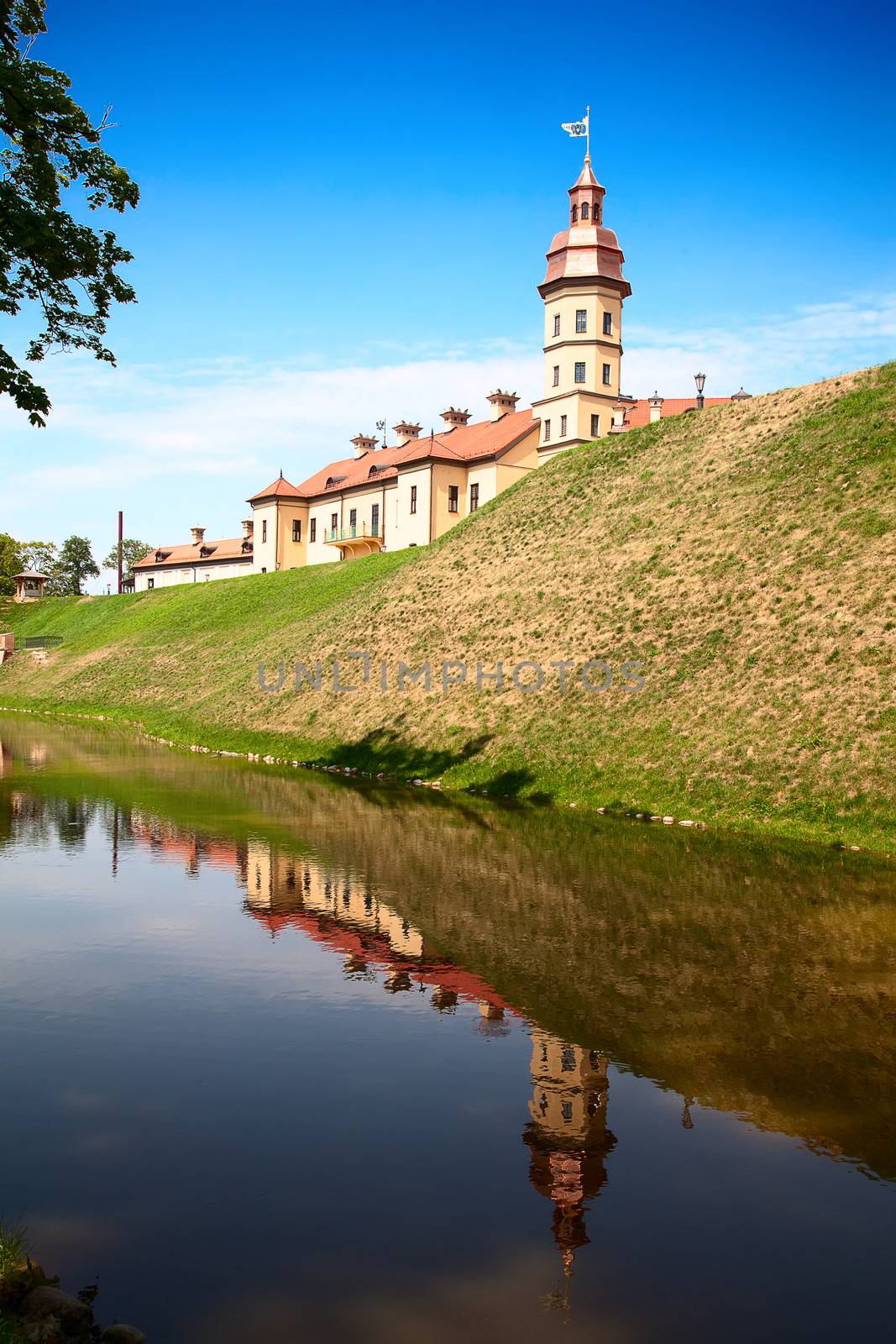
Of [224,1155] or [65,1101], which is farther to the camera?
[65,1101]

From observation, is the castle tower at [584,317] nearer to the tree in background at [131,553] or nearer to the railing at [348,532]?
the railing at [348,532]

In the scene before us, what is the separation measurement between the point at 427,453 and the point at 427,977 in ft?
208

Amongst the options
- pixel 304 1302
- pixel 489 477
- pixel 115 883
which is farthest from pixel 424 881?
pixel 489 477

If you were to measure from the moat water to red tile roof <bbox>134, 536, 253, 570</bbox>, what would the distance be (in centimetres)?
10683

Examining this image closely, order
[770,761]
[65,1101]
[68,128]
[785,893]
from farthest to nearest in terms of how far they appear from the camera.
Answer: [770,761]
[68,128]
[785,893]
[65,1101]

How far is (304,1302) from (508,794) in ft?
67.4

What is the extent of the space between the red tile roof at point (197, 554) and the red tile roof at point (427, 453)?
94.9 ft

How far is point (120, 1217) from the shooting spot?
614 centimetres

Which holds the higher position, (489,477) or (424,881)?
(489,477)

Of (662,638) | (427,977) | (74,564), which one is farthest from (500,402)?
(74,564)

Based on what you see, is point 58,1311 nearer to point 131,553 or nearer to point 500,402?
point 500,402

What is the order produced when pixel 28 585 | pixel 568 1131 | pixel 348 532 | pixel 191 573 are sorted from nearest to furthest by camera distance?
pixel 568 1131 → pixel 348 532 → pixel 28 585 → pixel 191 573

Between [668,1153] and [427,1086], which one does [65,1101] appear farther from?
[668,1153]

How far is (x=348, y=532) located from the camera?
272 ft
